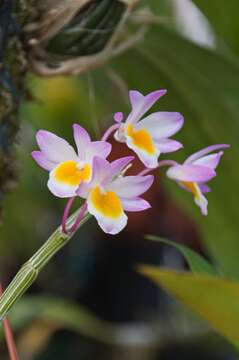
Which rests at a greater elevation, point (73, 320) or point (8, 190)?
point (8, 190)

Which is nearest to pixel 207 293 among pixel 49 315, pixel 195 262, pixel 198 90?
pixel 195 262

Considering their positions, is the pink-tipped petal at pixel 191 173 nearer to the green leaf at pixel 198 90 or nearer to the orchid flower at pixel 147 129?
the orchid flower at pixel 147 129

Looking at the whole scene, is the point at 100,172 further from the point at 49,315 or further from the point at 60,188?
the point at 49,315

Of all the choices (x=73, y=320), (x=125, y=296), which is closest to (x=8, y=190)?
(x=73, y=320)

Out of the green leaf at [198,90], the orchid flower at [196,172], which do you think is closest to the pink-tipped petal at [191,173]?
the orchid flower at [196,172]

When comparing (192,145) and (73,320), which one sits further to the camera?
(73,320)

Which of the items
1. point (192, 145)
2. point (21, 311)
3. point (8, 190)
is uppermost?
point (8, 190)

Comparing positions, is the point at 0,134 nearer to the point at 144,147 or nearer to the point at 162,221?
the point at 144,147

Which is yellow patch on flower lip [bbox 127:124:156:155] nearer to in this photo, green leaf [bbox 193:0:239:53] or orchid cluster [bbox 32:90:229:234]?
orchid cluster [bbox 32:90:229:234]

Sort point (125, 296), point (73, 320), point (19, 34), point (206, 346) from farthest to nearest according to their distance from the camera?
point (125, 296)
point (206, 346)
point (73, 320)
point (19, 34)
